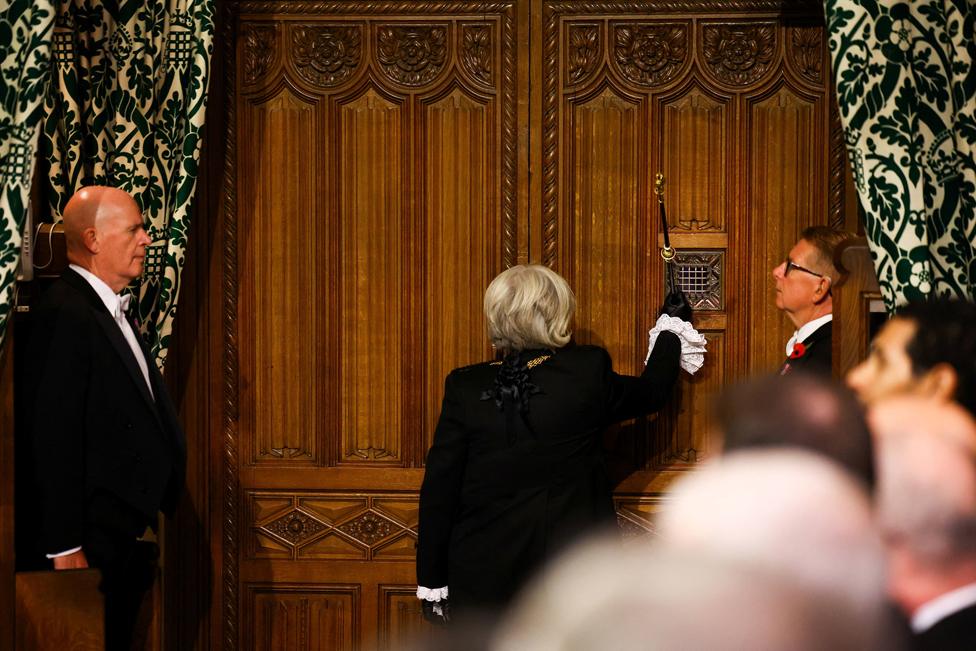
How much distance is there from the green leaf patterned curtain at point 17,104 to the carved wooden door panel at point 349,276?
113cm

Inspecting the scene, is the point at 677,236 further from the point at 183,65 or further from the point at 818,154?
the point at 183,65

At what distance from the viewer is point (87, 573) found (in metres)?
2.80

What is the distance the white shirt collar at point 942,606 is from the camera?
39.0 inches

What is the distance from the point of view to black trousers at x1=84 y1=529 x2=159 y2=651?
2.91 metres

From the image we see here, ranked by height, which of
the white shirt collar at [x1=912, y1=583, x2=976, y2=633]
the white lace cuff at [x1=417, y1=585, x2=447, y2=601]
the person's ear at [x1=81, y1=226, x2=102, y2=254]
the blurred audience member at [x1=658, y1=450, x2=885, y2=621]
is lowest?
the white lace cuff at [x1=417, y1=585, x2=447, y2=601]

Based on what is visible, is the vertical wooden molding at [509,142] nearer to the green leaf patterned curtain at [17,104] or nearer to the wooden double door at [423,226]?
the wooden double door at [423,226]

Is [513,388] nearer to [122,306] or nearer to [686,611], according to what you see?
[122,306]

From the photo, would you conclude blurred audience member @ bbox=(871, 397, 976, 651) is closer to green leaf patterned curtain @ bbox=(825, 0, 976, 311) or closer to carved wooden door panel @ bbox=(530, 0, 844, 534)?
green leaf patterned curtain @ bbox=(825, 0, 976, 311)

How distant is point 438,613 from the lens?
10.5 ft

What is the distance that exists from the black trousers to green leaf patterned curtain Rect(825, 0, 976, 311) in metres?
1.97

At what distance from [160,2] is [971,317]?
284 centimetres

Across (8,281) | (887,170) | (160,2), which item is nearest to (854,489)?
(887,170)

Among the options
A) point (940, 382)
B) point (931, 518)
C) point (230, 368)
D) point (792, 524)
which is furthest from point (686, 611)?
point (230, 368)

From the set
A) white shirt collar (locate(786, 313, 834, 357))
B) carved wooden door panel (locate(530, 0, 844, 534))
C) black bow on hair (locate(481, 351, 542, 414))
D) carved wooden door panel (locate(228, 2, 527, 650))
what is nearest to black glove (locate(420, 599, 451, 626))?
carved wooden door panel (locate(228, 2, 527, 650))
